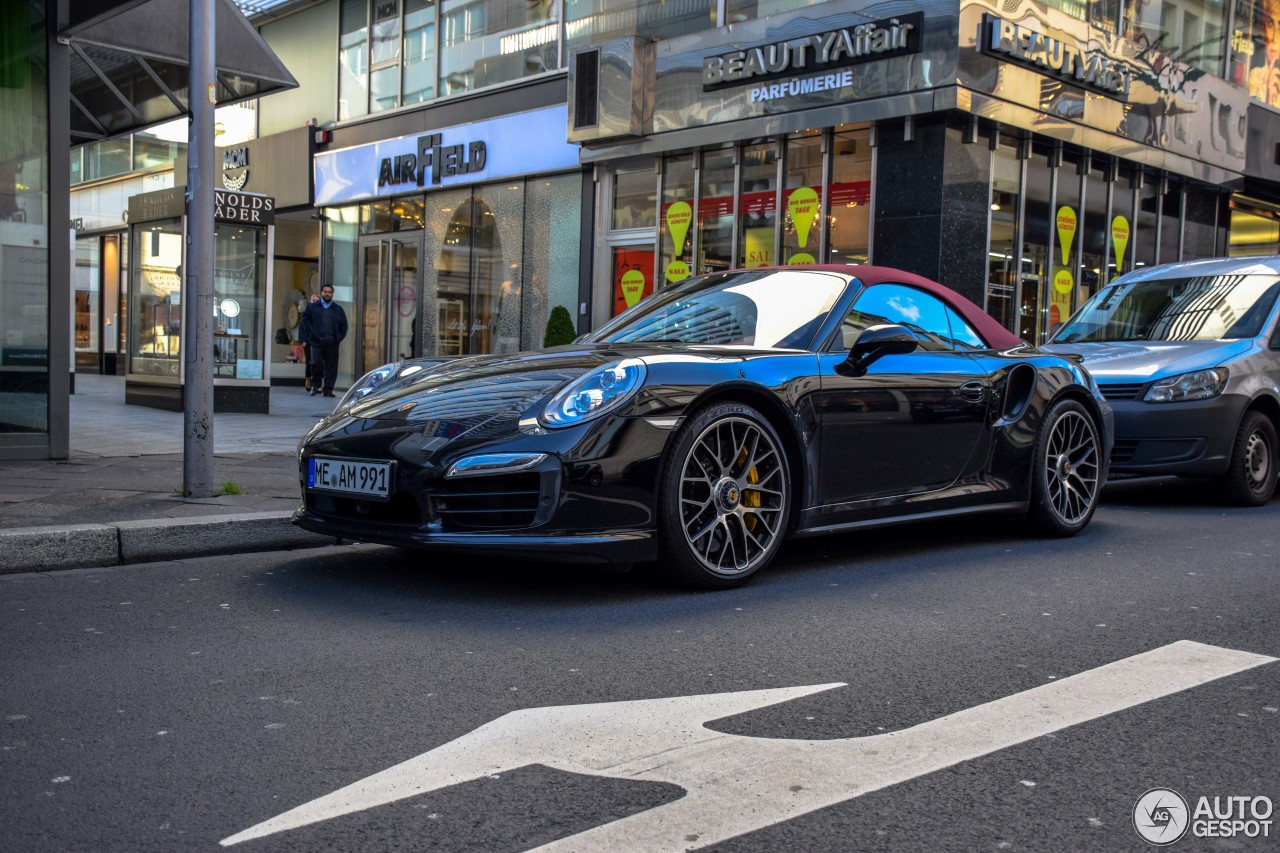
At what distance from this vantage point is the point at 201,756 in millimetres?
2812

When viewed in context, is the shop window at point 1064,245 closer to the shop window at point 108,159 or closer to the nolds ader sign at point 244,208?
the nolds ader sign at point 244,208

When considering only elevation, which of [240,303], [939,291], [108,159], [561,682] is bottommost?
[561,682]

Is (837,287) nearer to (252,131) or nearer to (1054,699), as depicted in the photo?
(1054,699)

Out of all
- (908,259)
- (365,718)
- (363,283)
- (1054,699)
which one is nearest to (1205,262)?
(908,259)

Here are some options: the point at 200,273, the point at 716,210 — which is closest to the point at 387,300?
the point at 716,210

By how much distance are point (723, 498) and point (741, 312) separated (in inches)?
43.6

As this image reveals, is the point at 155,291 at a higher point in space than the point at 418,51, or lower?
lower

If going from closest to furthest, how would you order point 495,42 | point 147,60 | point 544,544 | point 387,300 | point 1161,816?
point 1161,816
point 544,544
point 147,60
point 495,42
point 387,300

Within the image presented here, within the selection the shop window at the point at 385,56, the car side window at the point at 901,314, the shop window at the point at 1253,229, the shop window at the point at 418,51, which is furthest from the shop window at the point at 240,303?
the shop window at the point at 1253,229

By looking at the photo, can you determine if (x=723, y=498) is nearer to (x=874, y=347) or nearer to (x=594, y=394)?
(x=594, y=394)

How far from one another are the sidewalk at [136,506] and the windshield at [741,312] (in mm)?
1933

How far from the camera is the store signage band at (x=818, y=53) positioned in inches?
543

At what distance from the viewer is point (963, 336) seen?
6.11m

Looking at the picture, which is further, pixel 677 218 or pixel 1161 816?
pixel 677 218
